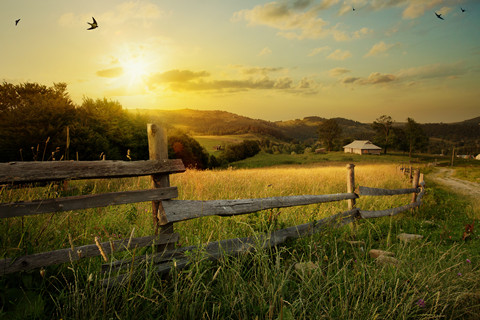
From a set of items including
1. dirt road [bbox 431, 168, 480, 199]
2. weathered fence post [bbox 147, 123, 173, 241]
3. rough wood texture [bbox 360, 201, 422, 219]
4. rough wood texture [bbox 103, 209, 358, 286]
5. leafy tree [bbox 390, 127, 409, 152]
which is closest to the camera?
rough wood texture [bbox 103, 209, 358, 286]

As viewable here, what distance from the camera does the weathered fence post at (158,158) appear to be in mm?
2838

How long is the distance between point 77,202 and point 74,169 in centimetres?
32

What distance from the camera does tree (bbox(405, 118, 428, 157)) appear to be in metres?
58.7

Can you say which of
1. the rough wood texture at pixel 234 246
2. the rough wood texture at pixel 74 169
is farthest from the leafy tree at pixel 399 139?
the rough wood texture at pixel 74 169

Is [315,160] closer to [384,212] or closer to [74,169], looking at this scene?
[384,212]

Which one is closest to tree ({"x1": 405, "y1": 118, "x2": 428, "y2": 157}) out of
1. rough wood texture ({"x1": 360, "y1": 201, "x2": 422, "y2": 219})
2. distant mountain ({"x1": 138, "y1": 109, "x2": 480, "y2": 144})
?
distant mountain ({"x1": 138, "y1": 109, "x2": 480, "y2": 144})

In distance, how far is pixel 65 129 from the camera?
52.0 ft

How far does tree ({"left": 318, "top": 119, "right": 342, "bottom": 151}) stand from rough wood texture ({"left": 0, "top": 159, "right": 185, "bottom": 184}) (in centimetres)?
7390

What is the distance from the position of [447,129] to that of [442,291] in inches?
6305

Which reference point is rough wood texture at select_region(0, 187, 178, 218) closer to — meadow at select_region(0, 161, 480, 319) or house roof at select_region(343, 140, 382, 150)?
meadow at select_region(0, 161, 480, 319)

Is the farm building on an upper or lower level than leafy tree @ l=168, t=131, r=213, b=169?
lower

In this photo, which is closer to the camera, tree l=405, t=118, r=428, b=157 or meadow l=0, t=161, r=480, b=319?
meadow l=0, t=161, r=480, b=319

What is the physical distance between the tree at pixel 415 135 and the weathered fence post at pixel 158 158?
67.7 m

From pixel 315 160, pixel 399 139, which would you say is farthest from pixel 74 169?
pixel 399 139
